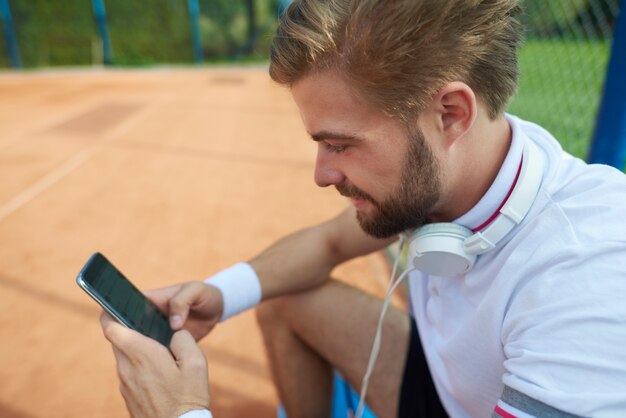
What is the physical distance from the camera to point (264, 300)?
1.84m

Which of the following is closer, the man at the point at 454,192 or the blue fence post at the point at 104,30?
the man at the point at 454,192

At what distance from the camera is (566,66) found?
6.61 metres

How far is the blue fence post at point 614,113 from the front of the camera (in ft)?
5.77

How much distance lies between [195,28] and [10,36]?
4.47 meters

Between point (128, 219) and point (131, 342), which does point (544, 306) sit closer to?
point (131, 342)

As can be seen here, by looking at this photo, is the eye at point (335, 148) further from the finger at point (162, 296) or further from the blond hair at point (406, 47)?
the finger at point (162, 296)

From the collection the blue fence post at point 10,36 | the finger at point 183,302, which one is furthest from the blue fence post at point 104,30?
the finger at point 183,302

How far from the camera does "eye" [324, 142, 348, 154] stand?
4.29 ft

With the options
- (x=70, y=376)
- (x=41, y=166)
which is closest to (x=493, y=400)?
(x=70, y=376)

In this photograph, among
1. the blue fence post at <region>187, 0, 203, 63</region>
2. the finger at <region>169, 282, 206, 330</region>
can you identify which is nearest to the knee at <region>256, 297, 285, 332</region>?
the finger at <region>169, 282, 206, 330</region>

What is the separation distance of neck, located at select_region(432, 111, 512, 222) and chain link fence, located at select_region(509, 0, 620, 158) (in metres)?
2.28

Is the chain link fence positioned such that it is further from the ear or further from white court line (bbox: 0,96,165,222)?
white court line (bbox: 0,96,165,222)

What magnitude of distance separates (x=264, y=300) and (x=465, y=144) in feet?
3.02

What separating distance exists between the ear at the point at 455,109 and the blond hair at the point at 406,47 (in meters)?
0.03
